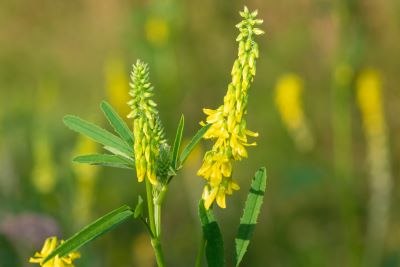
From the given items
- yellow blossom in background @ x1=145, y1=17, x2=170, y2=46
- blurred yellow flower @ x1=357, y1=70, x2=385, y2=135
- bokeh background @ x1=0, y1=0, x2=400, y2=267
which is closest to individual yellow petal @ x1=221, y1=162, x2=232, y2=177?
bokeh background @ x1=0, y1=0, x2=400, y2=267

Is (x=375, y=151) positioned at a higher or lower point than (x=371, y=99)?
lower

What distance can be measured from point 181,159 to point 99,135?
0.10 m

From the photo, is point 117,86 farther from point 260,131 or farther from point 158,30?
point 260,131

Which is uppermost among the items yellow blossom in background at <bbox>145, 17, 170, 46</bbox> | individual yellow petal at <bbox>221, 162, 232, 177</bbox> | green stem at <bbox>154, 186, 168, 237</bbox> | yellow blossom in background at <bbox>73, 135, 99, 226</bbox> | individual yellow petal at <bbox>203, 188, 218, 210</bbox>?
yellow blossom in background at <bbox>145, 17, 170, 46</bbox>

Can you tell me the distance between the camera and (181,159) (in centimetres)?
88

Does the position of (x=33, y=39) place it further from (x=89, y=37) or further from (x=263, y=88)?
(x=263, y=88)

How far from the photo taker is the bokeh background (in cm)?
251

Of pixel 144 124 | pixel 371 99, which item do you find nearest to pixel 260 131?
pixel 371 99

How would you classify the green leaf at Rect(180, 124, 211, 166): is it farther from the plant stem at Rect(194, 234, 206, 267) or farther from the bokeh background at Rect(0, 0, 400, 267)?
the bokeh background at Rect(0, 0, 400, 267)

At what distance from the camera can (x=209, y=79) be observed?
3.87m

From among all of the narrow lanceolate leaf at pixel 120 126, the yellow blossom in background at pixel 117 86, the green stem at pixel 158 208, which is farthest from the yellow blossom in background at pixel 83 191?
the green stem at pixel 158 208

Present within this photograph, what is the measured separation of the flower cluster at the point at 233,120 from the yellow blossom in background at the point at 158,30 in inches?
85.3

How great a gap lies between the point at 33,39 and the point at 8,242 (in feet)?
12.5

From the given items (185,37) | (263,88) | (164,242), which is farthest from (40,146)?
(263,88)
